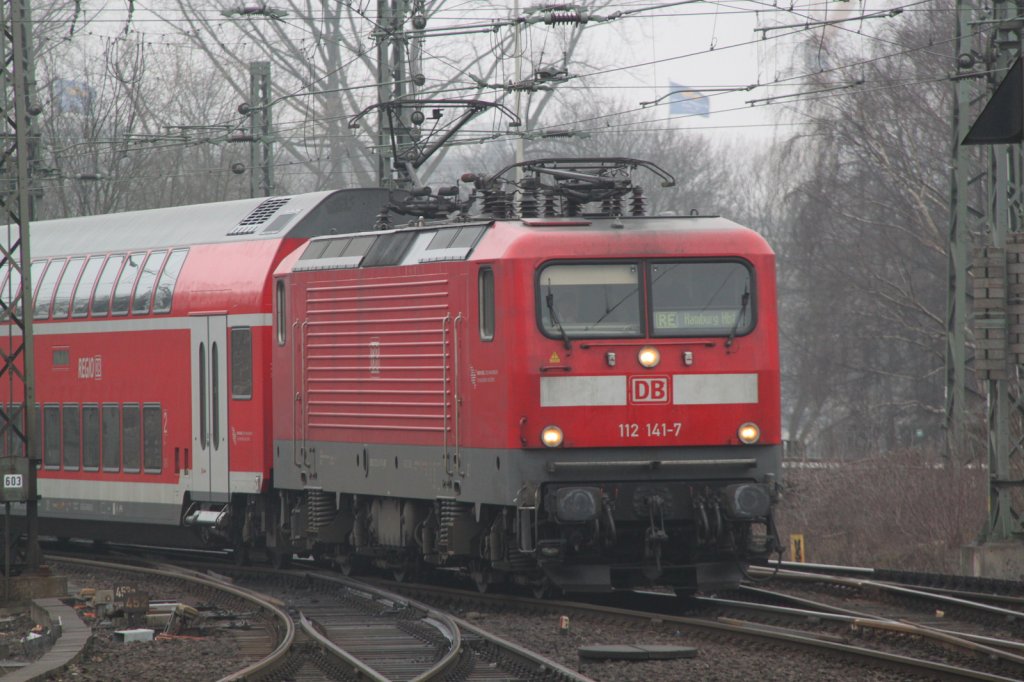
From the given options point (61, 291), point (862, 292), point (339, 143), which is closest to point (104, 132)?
point (339, 143)

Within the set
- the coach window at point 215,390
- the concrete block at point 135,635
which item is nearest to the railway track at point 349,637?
the concrete block at point 135,635

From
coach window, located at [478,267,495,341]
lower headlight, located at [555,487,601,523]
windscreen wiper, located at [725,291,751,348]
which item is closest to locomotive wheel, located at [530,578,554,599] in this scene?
lower headlight, located at [555,487,601,523]

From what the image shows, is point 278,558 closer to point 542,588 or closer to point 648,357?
point 542,588

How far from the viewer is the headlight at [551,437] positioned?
44.4 ft

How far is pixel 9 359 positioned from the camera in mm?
16344

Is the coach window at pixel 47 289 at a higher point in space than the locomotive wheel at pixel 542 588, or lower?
higher

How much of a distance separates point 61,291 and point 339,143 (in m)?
29.2

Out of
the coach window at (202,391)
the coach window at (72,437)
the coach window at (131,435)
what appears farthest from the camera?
the coach window at (72,437)

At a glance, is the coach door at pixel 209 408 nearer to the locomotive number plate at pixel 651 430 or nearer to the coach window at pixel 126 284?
the coach window at pixel 126 284

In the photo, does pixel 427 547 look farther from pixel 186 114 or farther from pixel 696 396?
pixel 186 114

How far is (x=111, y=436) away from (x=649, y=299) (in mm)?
8579

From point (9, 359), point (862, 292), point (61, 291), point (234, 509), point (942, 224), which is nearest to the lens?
point (9, 359)

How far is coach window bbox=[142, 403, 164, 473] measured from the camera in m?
19.2

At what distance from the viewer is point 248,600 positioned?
51.3 feet
